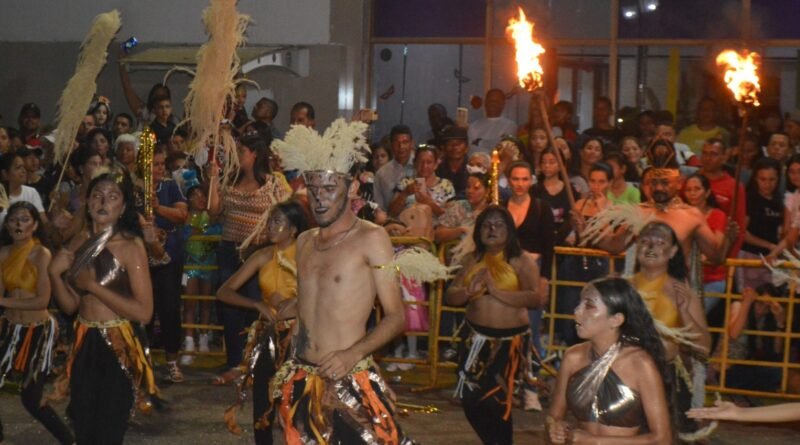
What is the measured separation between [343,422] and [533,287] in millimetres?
2637

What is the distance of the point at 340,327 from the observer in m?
6.32

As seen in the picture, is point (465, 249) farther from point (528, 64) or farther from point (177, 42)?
point (177, 42)

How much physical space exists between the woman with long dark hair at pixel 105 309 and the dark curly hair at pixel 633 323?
8.98 ft

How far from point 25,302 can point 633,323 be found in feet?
14.5

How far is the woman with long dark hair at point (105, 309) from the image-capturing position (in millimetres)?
7211

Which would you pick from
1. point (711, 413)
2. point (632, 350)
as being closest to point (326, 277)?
point (632, 350)

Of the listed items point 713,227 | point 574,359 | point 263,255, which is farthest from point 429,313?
point 574,359

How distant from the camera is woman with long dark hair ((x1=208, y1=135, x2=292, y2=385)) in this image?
32.9 feet

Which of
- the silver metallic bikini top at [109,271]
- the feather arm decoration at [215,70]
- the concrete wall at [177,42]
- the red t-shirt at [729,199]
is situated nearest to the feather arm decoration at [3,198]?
the feather arm decoration at [215,70]

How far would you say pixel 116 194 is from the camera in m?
7.44

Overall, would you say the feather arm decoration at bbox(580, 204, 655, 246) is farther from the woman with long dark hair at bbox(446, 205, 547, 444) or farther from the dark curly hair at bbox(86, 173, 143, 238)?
the dark curly hair at bbox(86, 173, 143, 238)

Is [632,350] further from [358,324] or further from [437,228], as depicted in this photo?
[437,228]

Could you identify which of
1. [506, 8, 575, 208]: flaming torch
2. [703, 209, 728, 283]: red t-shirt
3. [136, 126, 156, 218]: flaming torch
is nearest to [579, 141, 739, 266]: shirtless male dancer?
[703, 209, 728, 283]: red t-shirt

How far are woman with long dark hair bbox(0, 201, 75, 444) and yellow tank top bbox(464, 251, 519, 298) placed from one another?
2.70 metres
